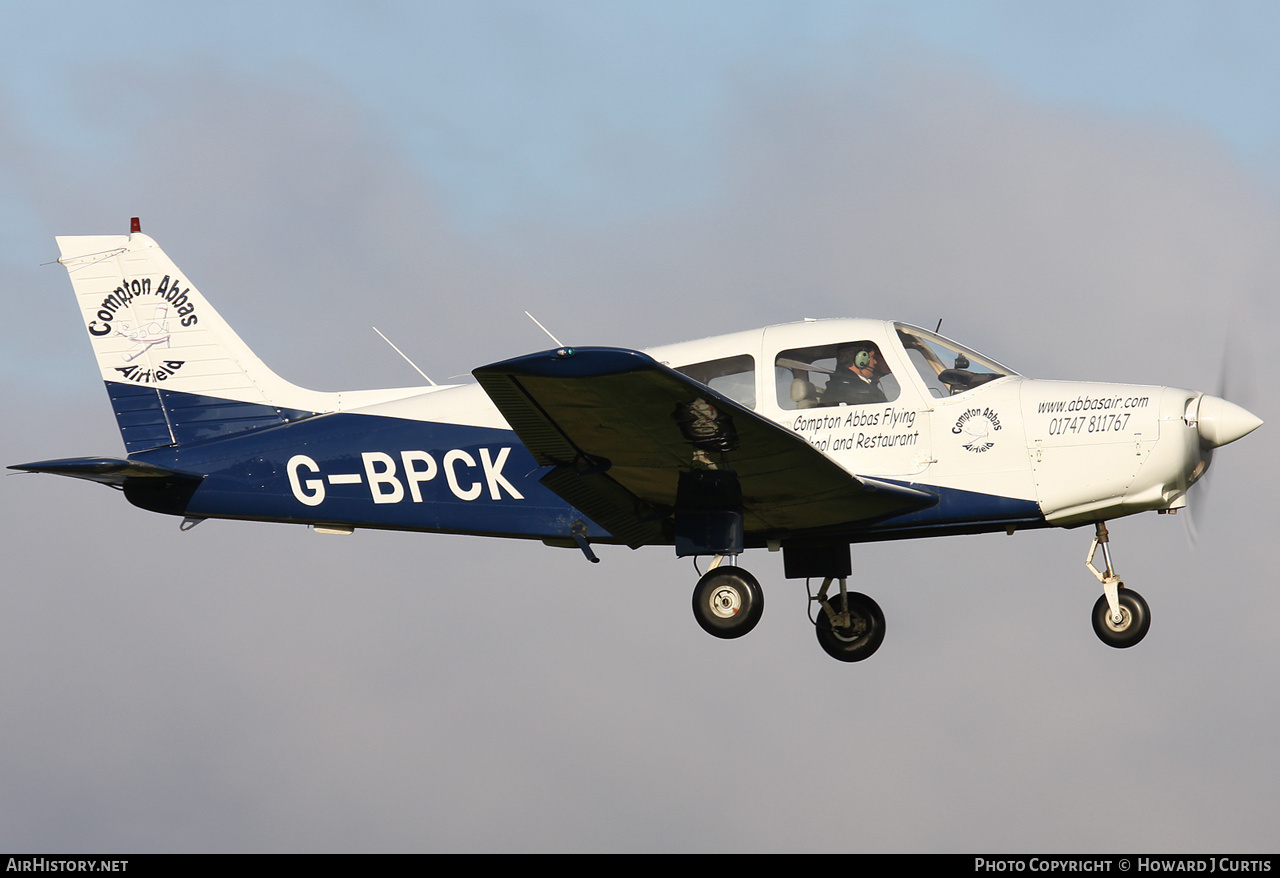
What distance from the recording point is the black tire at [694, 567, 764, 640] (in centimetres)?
1227

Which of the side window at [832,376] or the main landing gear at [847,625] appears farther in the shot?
the main landing gear at [847,625]

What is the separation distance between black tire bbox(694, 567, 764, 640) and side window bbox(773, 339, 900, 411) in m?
1.52

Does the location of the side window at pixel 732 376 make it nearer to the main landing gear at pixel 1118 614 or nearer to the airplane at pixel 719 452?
the airplane at pixel 719 452

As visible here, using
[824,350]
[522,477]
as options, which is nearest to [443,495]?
[522,477]

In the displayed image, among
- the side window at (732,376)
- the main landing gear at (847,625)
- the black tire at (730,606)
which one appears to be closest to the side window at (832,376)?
the side window at (732,376)

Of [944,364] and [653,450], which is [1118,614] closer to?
[944,364]

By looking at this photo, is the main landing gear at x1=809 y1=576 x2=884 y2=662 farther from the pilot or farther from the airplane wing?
the pilot

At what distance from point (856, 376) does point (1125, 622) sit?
9.56ft

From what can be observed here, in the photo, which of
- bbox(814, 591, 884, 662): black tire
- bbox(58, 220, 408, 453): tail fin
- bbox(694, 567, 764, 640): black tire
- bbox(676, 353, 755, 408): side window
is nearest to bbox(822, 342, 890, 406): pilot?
bbox(676, 353, 755, 408): side window

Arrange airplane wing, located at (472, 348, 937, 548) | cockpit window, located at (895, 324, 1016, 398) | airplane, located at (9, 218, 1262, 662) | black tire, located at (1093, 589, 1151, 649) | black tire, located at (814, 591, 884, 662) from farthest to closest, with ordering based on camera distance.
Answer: black tire, located at (814, 591, 884, 662), cockpit window, located at (895, 324, 1016, 398), black tire, located at (1093, 589, 1151, 649), airplane, located at (9, 218, 1262, 662), airplane wing, located at (472, 348, 937, 548)

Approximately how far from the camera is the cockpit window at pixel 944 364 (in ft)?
40.0

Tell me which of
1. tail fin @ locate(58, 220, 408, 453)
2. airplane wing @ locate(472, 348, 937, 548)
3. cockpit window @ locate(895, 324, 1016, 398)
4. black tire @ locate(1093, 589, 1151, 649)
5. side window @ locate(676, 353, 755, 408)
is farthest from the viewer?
tail fin @ locate(58, 220, 408, 453)

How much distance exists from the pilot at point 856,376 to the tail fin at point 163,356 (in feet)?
15.6

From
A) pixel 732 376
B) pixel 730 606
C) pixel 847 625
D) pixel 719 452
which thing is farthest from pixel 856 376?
pixel 847 625
